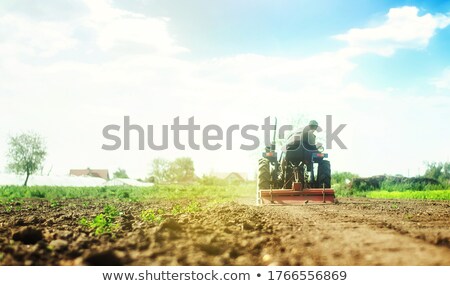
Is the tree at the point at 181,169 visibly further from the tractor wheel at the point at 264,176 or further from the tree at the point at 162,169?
the tractor wheel at the point at 264,176

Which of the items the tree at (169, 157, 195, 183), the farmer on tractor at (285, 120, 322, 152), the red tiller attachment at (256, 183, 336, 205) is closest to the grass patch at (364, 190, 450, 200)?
the farmer on tractor at (285, 120, 322, 152)

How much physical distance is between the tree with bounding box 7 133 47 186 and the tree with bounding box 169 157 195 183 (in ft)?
139

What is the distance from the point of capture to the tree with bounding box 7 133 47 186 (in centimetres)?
5200

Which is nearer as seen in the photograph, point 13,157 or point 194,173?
point 13,157

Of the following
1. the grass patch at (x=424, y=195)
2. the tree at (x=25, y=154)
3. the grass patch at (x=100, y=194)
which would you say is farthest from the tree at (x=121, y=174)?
the grass patch at (x=424, y=195)

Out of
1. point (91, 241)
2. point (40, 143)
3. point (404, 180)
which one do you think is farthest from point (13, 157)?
point (91, 241)

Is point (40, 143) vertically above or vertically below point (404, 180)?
above

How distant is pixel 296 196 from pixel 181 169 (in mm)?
85286

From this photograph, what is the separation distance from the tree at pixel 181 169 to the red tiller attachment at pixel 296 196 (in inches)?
3322

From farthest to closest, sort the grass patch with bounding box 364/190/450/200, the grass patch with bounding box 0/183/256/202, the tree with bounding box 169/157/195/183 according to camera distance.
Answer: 1. the tree with bounding box 169/157/195/183
2. the grass patch with bounding box 0/183/256/202
3. the grass patch with bounding box 364/190/450/200

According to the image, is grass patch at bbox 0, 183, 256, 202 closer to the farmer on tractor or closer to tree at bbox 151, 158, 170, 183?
the farmer on tractor
